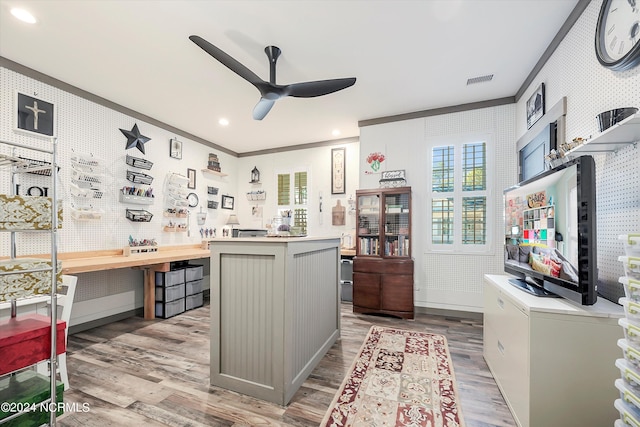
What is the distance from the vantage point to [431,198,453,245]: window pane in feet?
12.8

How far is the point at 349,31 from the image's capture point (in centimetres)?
238

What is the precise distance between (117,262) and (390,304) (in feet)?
11.0

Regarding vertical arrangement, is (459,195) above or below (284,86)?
below

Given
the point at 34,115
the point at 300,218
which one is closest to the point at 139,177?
the point at 34,115

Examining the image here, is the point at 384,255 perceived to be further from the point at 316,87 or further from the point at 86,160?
the point at 86,160

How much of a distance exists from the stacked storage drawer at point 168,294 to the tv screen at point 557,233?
4008 mm

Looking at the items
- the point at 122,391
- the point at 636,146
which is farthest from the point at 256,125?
the point at 636,146

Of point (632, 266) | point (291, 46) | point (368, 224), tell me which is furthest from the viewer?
point (368, 224)

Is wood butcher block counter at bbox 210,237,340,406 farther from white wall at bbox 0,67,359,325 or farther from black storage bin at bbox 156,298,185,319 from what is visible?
white wall at bbox 0,67,359,325

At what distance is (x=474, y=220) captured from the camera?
3.80 meters

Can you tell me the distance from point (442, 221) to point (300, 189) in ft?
9.01

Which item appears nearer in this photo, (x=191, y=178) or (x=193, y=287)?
(x=193, y=287)

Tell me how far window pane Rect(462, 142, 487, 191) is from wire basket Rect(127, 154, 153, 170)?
15.0 feet

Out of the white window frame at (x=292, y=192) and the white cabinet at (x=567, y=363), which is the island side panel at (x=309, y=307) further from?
the white window frame at (x=292, y=192)
